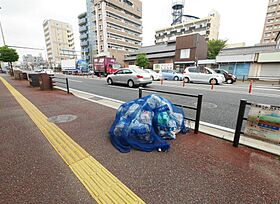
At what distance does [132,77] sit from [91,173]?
9650 millimetres

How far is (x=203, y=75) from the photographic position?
1488cm

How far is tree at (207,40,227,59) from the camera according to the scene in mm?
35375

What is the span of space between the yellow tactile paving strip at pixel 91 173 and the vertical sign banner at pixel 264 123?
241cm

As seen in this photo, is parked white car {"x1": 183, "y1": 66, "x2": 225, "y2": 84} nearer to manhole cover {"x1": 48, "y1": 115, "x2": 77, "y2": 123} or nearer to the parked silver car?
the parked silver car

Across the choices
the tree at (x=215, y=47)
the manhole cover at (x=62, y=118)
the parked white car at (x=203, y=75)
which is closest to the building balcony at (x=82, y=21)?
the tree at (x=215, y=47)

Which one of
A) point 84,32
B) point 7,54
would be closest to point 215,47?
point 7,54

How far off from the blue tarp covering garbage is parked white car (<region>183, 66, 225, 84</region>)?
1297cm

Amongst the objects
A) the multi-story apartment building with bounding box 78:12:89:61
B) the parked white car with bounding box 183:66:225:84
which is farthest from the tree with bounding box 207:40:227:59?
the multi-story apartment building with bounding box 78:12:89:61

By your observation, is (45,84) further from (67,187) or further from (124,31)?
(124,31)

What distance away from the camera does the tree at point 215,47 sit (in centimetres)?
3538

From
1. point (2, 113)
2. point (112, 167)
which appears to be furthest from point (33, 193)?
point (2, 113)

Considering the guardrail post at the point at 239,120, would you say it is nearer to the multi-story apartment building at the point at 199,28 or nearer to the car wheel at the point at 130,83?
the car wheel at the point at 130,83

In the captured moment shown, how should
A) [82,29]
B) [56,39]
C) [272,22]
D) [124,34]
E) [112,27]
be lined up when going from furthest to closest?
[56,39] < [82,29] < [272,22] < [124,34] < [112,27]

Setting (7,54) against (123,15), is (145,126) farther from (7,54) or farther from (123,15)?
(123,15)
